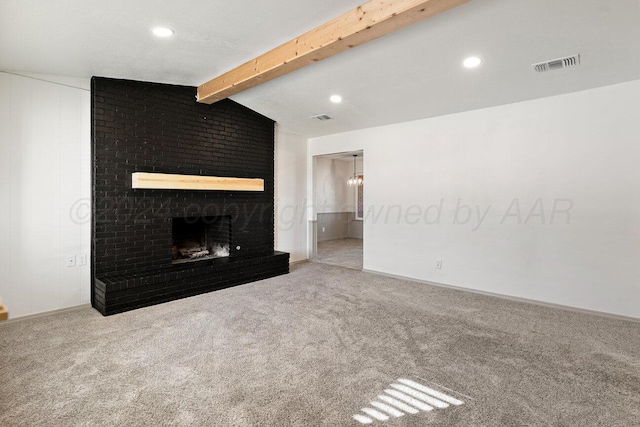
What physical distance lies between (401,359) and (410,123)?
12.0ft

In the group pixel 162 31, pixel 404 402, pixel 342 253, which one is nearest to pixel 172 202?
pixel 162 31

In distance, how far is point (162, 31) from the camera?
9.46 ft

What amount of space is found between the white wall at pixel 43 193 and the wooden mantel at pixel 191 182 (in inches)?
23.4

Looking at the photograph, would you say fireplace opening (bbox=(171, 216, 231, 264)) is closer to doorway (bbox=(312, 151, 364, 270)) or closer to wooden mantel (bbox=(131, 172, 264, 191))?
wooden mantel (bbox=(131, 172, 264, 191))

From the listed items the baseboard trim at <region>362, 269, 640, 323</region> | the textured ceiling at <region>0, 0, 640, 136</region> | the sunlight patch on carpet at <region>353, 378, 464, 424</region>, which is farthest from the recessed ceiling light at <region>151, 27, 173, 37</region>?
the baseboard trim at <region>362, 269, 640, 323</region>

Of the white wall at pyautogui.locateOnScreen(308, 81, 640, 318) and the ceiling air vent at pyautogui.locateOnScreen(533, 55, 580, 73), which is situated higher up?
the ceiling air vent at pyautogui.locateOnScreen(533, 55, 580, 73)

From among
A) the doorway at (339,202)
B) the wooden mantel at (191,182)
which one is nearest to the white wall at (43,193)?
the wooden mantel at (191,182)

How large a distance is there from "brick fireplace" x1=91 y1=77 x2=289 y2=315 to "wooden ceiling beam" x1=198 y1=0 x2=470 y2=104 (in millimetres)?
1005

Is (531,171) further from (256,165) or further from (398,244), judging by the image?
(256,165)

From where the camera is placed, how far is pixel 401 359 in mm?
2617

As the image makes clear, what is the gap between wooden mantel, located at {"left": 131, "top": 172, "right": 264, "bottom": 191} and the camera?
3979 millimetres

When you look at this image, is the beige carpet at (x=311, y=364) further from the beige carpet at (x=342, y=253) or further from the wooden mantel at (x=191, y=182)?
the beige carpet at (x=342, y=253)

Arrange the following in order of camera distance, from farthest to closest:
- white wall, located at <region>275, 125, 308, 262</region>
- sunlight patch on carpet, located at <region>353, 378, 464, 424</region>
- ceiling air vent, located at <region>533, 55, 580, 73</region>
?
white wall, located at <region>275, 125, 308, 262</region> → ceiling air vent, located at <region>533, 55, 580, 73</region> → sunlight patch on carpet, located at <region>353, 378, 464, 424</region>

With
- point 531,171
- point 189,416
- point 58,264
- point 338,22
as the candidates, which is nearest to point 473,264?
point 531,171
